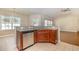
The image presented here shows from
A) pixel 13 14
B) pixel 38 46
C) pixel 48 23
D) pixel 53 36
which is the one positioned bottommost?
pixel 38 46

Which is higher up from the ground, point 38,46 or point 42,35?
point 42,35

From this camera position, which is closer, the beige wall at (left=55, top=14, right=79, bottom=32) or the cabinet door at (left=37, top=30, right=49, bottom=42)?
the beige wall at (left=55, top=14, right=79, bottom=32)

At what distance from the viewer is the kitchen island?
176 centimetres

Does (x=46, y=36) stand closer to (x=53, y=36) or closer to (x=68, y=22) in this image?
(x=53, y=36)

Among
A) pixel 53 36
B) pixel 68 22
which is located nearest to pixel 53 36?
pixel 53 36

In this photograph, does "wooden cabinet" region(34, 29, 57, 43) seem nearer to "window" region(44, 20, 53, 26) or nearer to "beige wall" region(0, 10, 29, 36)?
"window" region(44, 20, 53, 26)

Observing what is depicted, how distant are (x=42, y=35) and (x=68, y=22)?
562 millimetres

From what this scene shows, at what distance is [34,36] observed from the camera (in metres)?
1.83

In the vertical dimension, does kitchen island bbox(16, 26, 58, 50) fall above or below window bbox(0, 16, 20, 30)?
below

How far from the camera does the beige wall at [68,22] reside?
1720 millimetres

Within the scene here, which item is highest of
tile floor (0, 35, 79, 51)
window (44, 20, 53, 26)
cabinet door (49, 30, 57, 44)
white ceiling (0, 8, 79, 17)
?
white ceiling (0, 8, 79, 17)

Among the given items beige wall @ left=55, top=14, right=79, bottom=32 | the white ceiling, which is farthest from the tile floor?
the white ceiling

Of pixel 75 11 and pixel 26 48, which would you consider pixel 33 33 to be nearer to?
pixel 26 48
